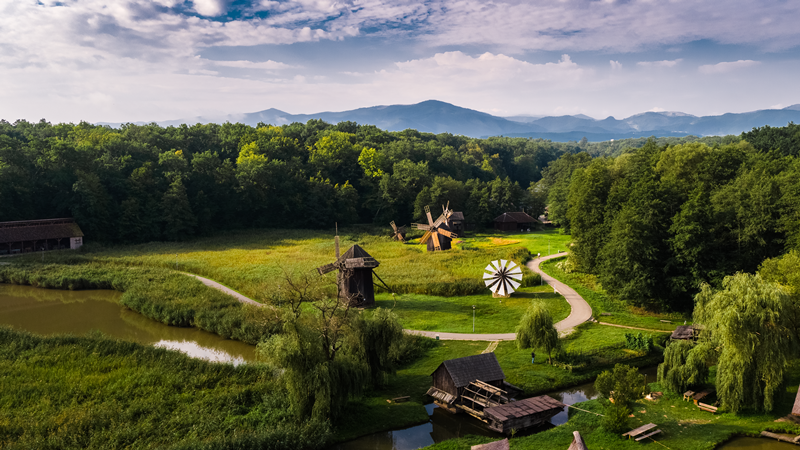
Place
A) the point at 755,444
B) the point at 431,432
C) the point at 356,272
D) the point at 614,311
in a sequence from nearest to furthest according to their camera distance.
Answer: the point at 755,444, the point at 431,432, the point at 356,272, the point at 614,311

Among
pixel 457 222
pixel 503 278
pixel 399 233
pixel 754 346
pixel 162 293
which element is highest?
pixel 457 222

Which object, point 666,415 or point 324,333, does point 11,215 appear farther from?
point 666,415

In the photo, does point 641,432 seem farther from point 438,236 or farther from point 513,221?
point 513,221

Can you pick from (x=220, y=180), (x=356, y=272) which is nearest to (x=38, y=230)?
(x=220, y=180)

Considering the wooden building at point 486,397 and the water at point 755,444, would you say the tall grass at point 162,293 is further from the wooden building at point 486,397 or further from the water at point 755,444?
the water at point 755,444

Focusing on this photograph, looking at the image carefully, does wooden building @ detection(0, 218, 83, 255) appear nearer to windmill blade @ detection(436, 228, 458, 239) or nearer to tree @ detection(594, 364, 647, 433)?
windmill blade @ detection(436, 228, 458, 239)

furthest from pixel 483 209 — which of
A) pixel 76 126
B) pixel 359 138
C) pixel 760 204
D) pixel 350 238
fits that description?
pixel 76 126

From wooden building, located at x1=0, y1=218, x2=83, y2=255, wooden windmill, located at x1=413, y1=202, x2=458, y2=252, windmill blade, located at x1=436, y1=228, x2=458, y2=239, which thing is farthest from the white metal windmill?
wooden building, located at x1=0, y1=218, x2=83, y2=255
